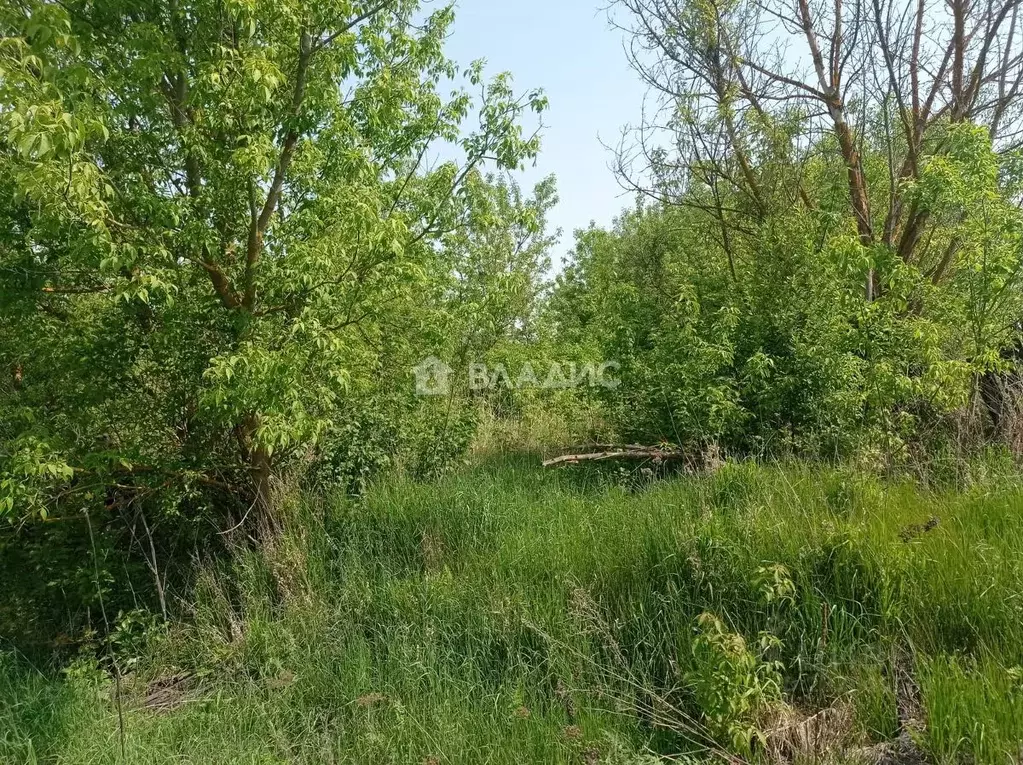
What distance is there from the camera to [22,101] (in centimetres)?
251

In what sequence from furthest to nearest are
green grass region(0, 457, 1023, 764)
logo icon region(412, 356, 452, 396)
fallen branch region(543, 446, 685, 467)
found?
logo icon region(412, 356, 452, 396), fallen branch region(543, 446, 685, 467), green grass region(0, 457, 1023, 764)

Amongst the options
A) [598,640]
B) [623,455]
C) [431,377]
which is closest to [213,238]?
[431,377]

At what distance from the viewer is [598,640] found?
357 centimetres

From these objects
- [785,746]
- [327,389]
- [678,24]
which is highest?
[678,24]

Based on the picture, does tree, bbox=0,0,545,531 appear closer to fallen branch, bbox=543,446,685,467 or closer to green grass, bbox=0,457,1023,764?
green grass, bbox=0,457,1023,764

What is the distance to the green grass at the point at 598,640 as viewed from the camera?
2.88 metres

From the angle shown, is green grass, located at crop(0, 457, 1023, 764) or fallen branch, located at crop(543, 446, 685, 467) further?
fallen branch, located at crop(543, 446, 685, 467)

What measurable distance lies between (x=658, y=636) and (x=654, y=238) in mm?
6901

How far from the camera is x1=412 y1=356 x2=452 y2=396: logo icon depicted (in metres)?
6.41

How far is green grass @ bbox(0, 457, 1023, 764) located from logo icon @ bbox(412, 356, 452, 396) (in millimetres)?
Answer: 1930

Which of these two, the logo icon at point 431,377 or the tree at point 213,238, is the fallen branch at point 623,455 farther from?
the tree at point 213,238

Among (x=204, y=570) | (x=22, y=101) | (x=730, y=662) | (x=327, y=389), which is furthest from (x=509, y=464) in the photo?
(x=22, y=101)

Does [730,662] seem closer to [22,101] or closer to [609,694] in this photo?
[609,694]

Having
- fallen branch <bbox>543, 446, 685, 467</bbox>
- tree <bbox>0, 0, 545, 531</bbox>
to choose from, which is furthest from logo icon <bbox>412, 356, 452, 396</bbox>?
fallen branch <bbox>543, 446, 685, 467</bbox>
